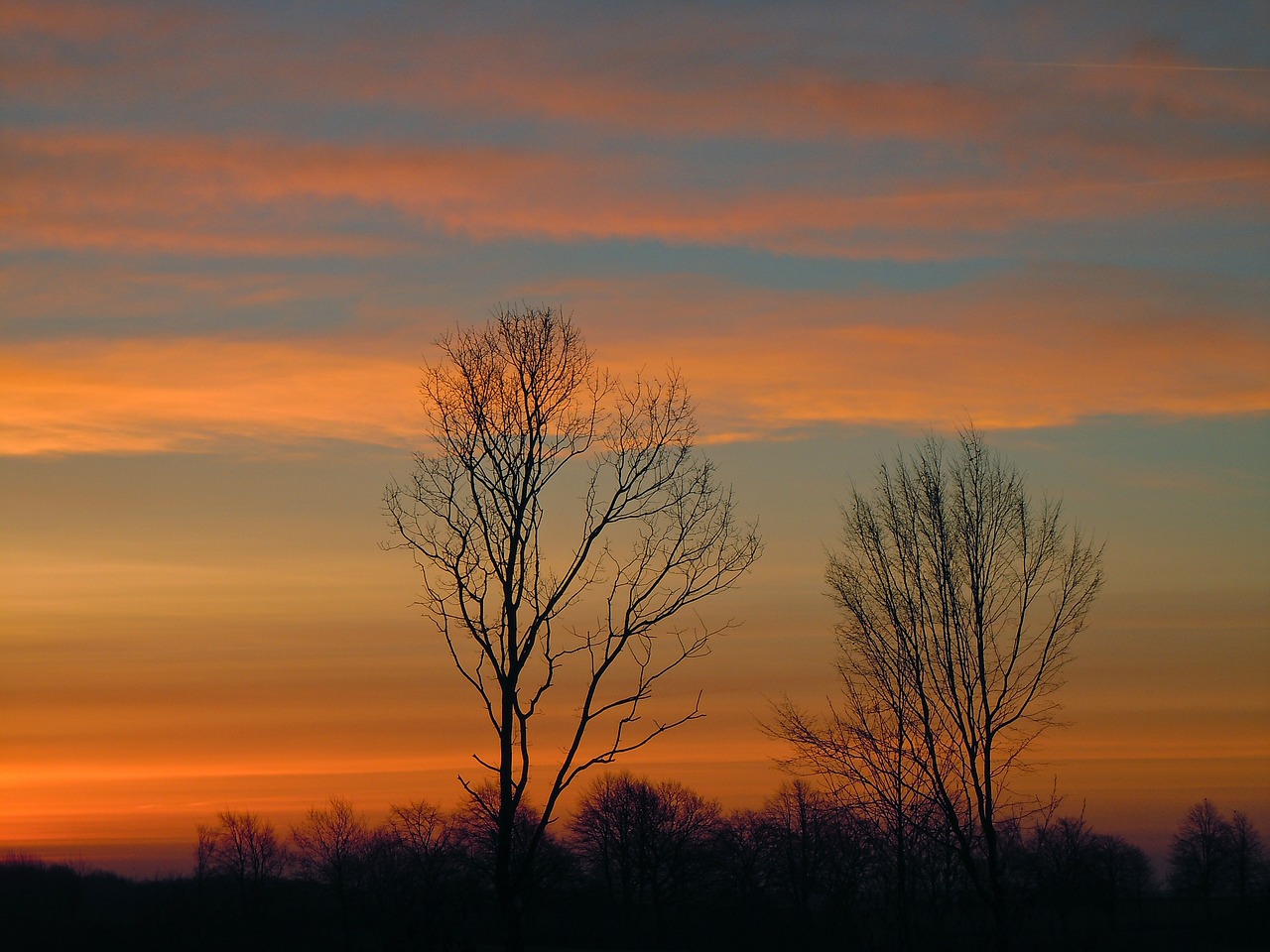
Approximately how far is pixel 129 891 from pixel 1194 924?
85080 millimetres

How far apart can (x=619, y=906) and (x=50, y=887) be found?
1825 inches

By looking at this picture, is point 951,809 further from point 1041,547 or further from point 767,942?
point 767,942

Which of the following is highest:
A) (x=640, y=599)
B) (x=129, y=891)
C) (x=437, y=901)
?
(x=640, y=599)

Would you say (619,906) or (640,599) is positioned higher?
(640,599)

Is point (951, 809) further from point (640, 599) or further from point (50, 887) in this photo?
point (50, 887)

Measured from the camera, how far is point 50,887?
94750mm

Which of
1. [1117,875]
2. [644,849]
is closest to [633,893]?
[644,849]

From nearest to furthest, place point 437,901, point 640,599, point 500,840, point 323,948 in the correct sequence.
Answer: point 437,901, point 500,840, point 640,599, point 323,948

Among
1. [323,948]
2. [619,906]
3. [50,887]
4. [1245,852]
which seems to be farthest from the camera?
[1245,852]

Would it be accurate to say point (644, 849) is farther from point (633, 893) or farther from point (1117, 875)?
point (1117, 875)

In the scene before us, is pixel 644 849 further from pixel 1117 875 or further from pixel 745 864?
pixel 1117 875

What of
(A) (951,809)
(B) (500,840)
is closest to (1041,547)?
(A) (951,809)

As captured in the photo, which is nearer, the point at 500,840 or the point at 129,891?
the point at 500,840

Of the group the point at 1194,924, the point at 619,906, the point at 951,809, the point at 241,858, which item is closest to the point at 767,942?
the point at 619,906
